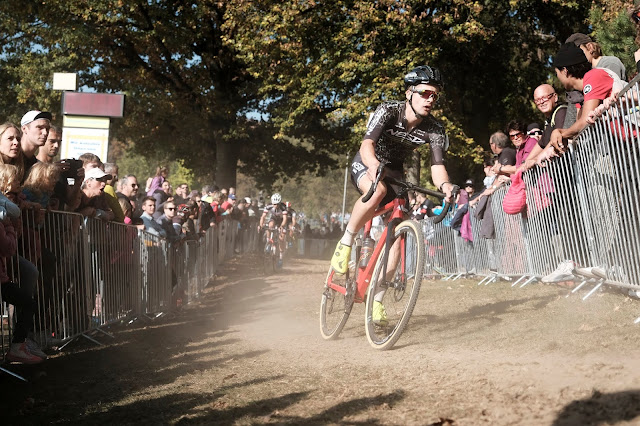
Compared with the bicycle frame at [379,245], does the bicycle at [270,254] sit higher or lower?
higher

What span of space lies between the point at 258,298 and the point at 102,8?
21041 mm

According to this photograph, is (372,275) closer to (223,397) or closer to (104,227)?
(223,397)

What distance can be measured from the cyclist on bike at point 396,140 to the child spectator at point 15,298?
268 centimetres

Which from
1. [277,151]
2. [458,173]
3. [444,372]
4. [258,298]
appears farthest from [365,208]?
[277,151]

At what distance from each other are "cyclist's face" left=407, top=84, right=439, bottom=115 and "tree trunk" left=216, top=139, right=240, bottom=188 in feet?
102

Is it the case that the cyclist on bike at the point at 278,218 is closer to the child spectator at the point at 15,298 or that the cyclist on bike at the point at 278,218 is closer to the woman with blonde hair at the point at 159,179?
the woman with blonde hair at the point at 159,179

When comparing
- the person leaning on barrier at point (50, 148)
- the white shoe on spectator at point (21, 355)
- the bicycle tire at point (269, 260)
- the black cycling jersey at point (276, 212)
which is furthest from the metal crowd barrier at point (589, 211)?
the black cycling jersey at point (276, 212)

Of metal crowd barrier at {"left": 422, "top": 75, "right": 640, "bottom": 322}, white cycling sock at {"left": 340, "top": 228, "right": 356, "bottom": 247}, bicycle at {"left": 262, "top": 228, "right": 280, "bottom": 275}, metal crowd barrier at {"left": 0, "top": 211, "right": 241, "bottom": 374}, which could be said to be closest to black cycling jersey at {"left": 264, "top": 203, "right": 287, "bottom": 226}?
bicycle at {"left": 262, "top": 228, "right": 280, "bottom": 275}

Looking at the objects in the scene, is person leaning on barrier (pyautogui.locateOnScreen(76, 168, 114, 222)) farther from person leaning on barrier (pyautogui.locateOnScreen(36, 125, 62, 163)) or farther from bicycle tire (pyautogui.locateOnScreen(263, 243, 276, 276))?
bicycle tire (pyautogui.locateOnScreen(263, 243, 276, 276))

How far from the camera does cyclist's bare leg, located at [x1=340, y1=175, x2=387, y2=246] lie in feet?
23.0

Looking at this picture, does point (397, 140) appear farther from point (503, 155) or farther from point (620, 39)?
point (620, 39)

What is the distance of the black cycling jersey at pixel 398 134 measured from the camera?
7.12 meters

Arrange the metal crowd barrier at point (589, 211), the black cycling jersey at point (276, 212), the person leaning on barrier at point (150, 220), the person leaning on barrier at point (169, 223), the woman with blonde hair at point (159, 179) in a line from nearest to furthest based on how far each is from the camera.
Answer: the metal crowd barrier at point (589, 211) → the person leaning on barrier at point (150, 220) → the person leaning on barrier at point (169, 223) → the woman with blonde hair at point (159, 179) → the black cycling jersey at point (276, 212)

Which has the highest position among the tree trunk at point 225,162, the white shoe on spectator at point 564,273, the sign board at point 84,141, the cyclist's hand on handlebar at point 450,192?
the tree trunk at point 225,162
